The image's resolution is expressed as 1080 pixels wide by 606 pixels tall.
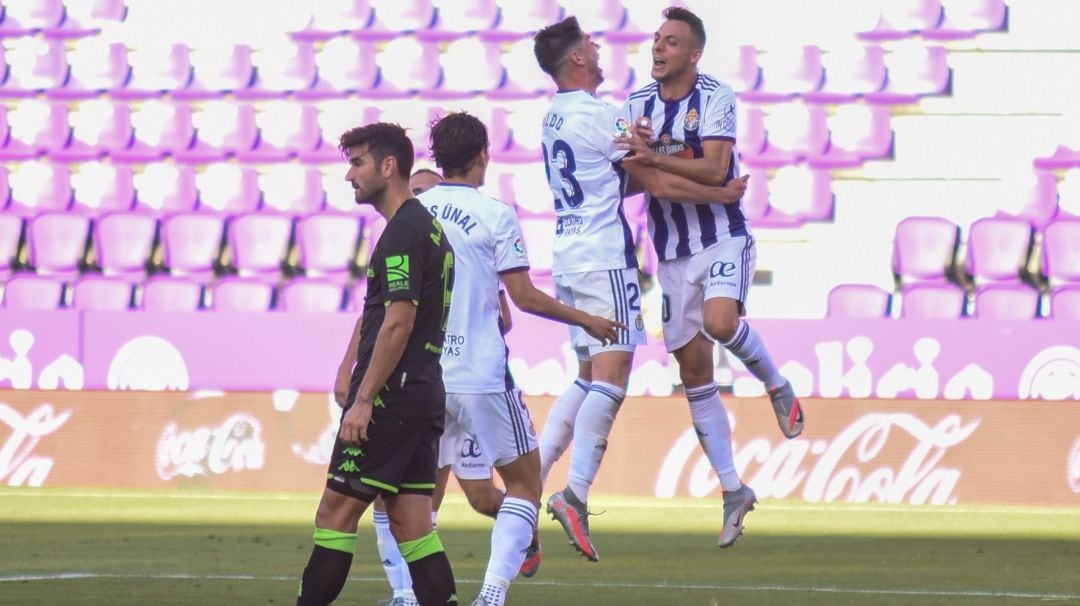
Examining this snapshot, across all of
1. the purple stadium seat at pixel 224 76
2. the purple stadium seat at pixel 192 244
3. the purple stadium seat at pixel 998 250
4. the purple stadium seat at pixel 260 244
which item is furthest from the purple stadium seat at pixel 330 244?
the purple stadium seat at pixel 998 250

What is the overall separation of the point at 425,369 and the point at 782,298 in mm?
10507

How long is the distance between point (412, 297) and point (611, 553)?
13.7ft

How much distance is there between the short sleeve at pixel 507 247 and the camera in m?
6.74

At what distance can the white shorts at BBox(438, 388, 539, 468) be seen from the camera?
669 cm

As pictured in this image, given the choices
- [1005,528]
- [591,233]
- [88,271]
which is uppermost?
[591,233]

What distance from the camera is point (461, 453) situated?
7.04m

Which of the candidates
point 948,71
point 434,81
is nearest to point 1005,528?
point 948,71

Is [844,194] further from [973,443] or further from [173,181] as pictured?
[173,181]

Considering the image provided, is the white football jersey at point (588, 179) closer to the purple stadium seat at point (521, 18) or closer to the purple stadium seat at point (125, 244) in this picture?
the purple stadium seat at point (125, 244)

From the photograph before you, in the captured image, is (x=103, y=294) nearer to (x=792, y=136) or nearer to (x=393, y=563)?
(x=792, y=136)

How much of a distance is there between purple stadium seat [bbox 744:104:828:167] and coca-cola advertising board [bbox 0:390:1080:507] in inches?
165

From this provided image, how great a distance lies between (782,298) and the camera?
16047 mm

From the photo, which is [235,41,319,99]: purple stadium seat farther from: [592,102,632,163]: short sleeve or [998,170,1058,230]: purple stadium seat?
[592,102,632,163]: short sleeve

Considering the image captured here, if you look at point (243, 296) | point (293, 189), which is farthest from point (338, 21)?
point (243, 296)
